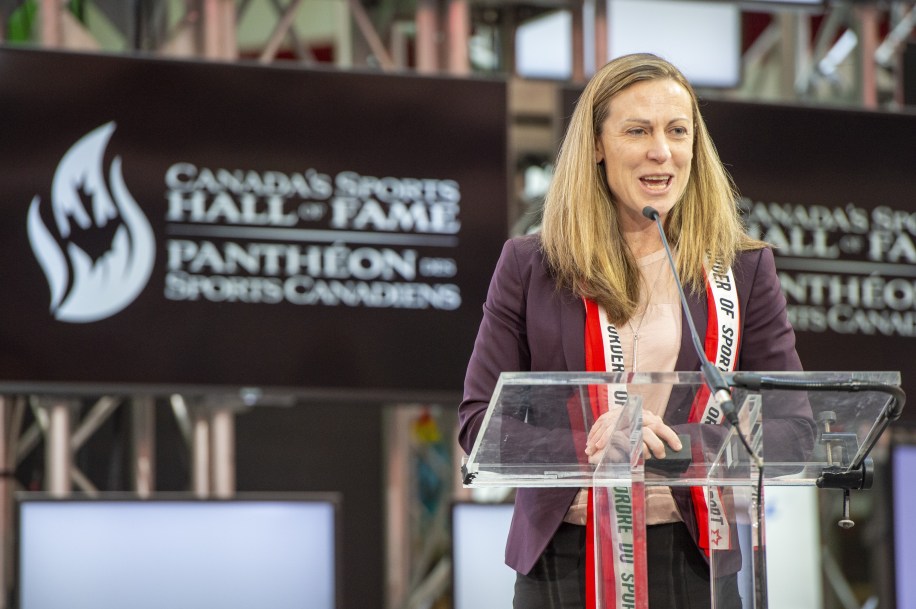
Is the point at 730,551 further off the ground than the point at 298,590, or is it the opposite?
the point at 730,551

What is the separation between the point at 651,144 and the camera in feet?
7.03

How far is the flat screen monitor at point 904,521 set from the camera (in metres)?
5.05

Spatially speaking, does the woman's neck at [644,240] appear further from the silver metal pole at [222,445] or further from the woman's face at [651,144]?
the silver metal pole at [222,445]

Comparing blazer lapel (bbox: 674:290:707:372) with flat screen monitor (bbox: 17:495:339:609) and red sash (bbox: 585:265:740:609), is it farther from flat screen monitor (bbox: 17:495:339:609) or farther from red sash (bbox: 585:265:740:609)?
flat screen monitor (bbox: 17:495:339:609)

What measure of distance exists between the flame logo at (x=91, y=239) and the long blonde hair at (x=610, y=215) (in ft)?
8.02

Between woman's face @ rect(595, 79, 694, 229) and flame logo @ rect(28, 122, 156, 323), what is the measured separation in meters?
2.57

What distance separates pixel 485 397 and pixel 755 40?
5681 mm

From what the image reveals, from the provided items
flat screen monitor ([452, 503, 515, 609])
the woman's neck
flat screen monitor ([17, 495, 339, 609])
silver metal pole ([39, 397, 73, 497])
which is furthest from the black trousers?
silver metal pole ([39, 397, 73, 497])

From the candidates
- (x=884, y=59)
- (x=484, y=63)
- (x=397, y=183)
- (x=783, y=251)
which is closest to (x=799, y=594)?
(x=783, y=251)

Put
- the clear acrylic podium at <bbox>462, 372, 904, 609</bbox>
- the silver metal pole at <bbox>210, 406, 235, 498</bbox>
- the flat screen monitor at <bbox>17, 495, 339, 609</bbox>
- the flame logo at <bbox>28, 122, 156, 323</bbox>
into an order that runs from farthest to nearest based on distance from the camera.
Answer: the silver metal pole at <bbox>210, 406, 235, 498</bbox>
the flame logo at <bbox>28, 122, 156, 323</bbox>
the flat screen monitor at <bbox>17, 495, 339, 609</bbox>
the clear acrylic podium at <bbox>462, 372, 904, 609</bbox>

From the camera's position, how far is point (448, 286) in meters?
4.70

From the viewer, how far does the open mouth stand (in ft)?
7.02

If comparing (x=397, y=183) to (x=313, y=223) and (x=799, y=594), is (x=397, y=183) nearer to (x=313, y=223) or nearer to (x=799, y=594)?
(x=313, y=223)

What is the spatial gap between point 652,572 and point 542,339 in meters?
0.37
